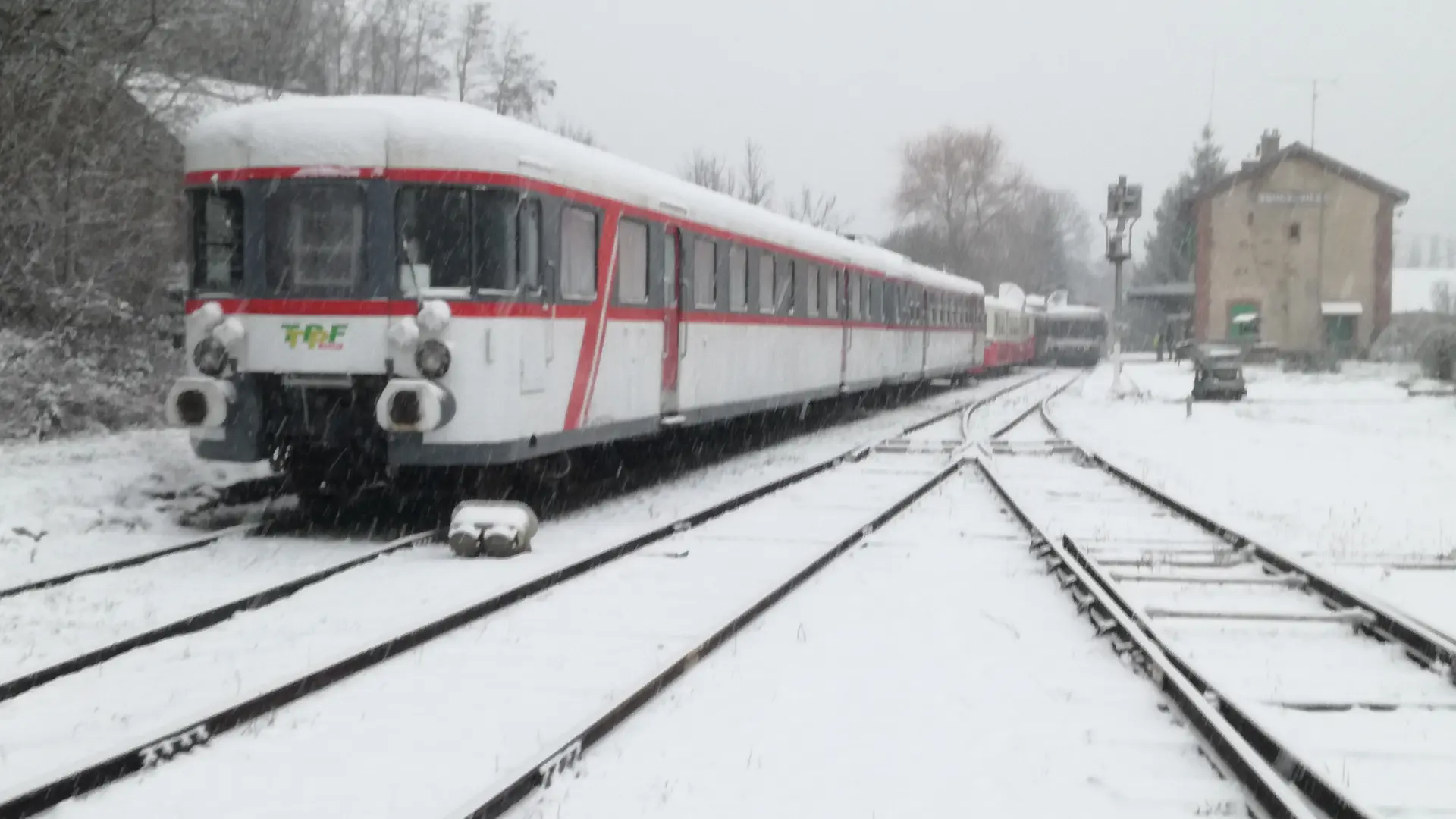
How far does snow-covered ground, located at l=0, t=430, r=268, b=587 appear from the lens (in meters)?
8.67

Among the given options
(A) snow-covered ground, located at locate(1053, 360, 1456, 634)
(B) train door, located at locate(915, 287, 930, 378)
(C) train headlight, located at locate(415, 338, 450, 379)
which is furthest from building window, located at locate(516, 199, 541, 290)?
(B) train door, located at locate(915, 287, 930, 378)

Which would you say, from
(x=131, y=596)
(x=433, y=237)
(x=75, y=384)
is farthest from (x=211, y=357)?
(x=75, y=384)

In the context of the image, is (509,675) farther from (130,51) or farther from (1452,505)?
(130,51)

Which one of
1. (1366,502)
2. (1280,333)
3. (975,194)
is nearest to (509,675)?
(1366,502)

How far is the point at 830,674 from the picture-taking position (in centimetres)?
577

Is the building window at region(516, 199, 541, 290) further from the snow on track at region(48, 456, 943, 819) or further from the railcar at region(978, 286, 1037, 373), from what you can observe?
the railcar at region(978, 286, 1037, 373)

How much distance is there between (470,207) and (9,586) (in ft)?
12.2

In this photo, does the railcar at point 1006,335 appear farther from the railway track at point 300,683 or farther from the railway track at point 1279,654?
the railway track at point 300,683

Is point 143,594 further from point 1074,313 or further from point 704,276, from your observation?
point 1074,313

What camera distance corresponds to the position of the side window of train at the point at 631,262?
11531 millimetres

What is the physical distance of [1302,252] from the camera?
176ft

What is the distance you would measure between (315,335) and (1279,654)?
635 cm

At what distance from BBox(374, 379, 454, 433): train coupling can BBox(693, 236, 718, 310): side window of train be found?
4948 mm

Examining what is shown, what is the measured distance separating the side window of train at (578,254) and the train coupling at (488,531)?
2111 millimetres
